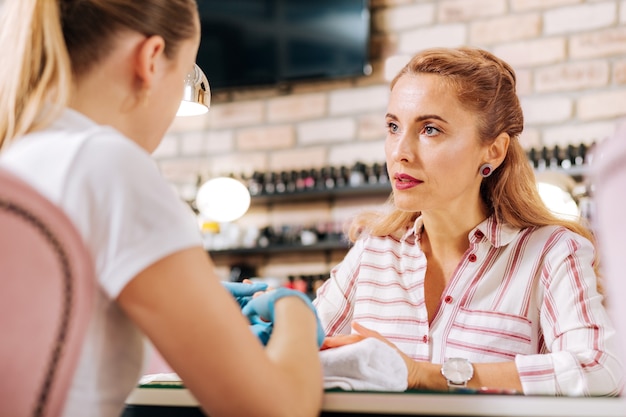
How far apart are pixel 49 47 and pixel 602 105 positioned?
10.7 ft

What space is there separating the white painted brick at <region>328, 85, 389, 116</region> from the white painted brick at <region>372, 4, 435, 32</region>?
0.35m

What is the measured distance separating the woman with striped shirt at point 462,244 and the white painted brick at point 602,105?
201 centimetres

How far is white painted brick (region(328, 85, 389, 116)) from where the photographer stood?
410 centimetres

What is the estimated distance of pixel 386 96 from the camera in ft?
13.4

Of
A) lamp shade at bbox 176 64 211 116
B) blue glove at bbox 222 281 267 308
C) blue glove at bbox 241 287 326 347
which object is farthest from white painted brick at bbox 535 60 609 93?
blue glove at bbox 241 287 326 347

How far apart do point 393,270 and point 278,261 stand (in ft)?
8.24

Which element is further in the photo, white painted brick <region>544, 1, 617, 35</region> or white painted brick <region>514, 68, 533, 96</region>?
white painted brick <region>514, 68, 533, 96</region>

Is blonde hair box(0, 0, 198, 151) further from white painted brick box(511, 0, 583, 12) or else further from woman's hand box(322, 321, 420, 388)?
white painted brick box(511, 0, 583, 12)

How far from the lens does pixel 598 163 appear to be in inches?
25.0

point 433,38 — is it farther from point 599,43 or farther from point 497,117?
point 497,117

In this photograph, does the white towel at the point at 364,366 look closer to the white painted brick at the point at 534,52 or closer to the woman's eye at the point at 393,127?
the woman's eye at the point at 393,127

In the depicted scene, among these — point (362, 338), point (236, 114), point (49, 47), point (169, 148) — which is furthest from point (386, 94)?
point (49, 47)

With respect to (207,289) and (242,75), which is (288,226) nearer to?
(242,75)

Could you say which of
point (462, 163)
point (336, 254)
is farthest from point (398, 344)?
point (336, 254)
